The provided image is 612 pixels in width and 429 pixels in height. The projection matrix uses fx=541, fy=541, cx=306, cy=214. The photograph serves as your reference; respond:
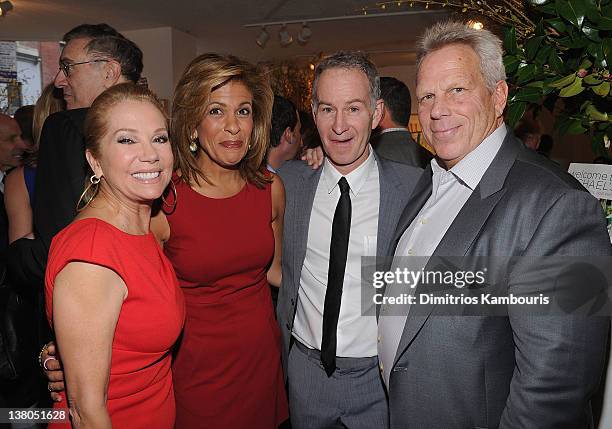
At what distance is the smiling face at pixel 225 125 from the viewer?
7.52 ft

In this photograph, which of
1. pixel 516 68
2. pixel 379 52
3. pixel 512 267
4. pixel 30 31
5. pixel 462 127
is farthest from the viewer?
pixel 379 52

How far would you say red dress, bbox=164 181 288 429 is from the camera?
224cm

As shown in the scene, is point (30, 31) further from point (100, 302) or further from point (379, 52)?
point (100, 302)

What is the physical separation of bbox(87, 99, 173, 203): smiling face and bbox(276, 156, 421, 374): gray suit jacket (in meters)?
0.77

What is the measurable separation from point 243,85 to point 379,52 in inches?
350

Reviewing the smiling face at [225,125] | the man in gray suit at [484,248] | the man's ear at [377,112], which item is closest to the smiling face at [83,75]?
the smiling face at [225,125]

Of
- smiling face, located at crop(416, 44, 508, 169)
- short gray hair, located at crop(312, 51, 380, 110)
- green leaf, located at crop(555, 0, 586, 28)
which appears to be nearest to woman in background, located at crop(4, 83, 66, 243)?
short gray hair, located at crop(312, 51, 380, 110)

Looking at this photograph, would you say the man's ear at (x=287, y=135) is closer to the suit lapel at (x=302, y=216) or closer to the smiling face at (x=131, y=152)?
the suit lapel at (x=302, y=216)

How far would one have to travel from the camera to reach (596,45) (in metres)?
1.59

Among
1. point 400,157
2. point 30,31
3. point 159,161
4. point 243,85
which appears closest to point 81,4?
point 30,31

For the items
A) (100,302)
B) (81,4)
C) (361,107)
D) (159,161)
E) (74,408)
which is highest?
(81,4)

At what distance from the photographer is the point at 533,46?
5.66ft

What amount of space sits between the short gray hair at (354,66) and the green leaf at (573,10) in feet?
2.85

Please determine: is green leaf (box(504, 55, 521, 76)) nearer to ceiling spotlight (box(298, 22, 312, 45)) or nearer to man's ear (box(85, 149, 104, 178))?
man's ear (box(85, 149, 104, 178))
